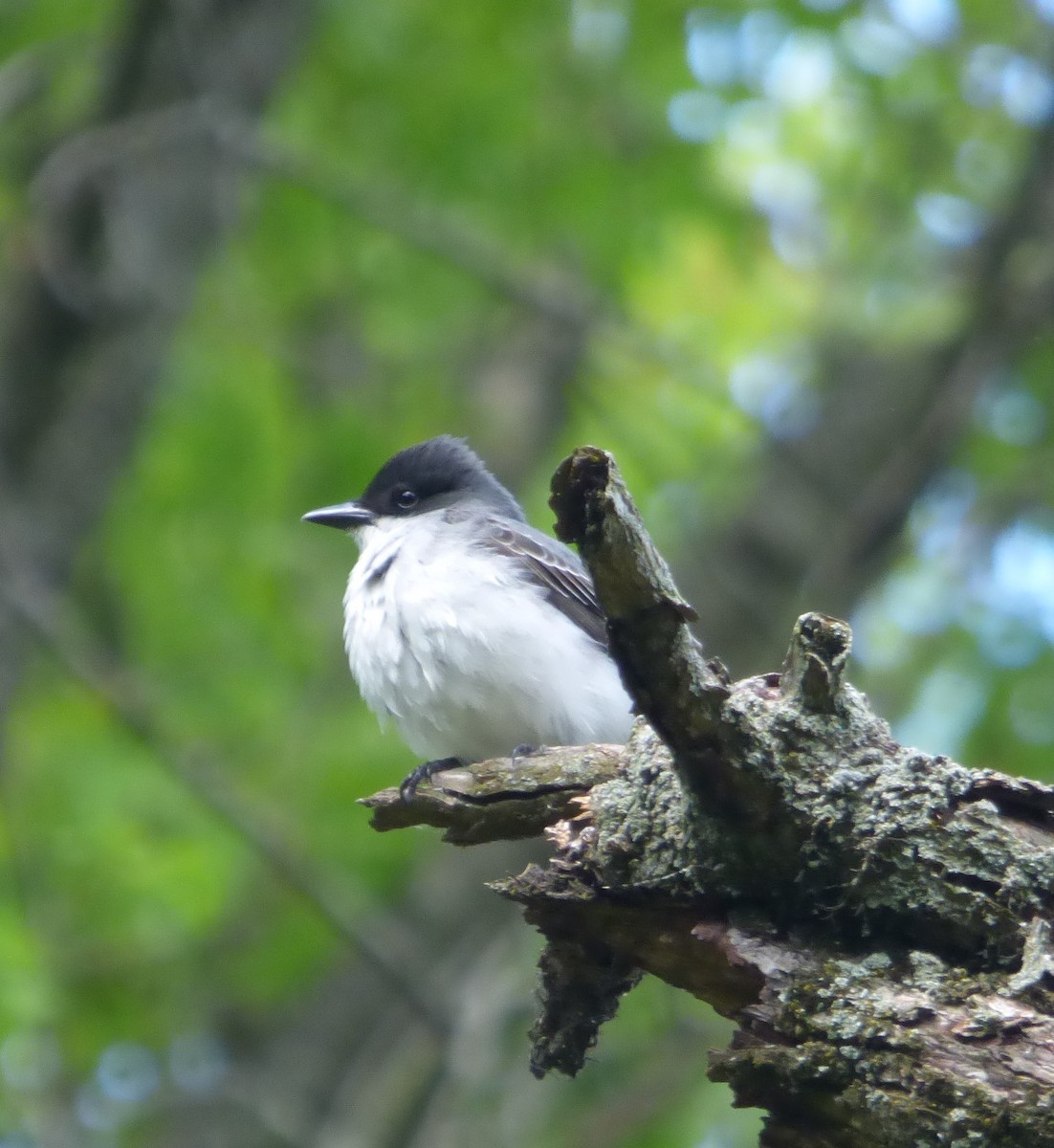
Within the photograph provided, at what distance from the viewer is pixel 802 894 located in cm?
305

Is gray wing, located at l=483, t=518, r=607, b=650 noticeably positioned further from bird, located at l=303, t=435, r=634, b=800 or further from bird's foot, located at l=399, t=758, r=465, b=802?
bird's foot, located at l=399, t=758, r=465, b=802

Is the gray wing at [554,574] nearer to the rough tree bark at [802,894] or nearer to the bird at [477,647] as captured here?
the bird at [477,647]

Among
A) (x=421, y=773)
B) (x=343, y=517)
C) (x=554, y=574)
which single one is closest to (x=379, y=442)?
(x=343, y=517)

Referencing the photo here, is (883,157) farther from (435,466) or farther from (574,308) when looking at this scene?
(435,466)

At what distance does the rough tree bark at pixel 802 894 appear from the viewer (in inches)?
109

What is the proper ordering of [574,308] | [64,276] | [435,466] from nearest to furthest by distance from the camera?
[435,466] < [64,276] < [574,308]

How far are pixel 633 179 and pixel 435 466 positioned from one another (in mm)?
2961

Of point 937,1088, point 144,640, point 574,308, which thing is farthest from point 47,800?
point 937,1088

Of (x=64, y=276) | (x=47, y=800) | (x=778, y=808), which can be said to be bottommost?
(x=778, y=808)

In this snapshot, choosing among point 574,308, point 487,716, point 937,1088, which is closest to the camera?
point 937,1088

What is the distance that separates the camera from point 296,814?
900cm

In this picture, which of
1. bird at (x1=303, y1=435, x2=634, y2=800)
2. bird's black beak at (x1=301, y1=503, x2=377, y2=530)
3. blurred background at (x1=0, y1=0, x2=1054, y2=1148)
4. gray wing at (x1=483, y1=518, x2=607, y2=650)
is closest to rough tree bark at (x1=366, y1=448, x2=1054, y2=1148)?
bird at (x1=303, y1=435, x2=634, y2=800)

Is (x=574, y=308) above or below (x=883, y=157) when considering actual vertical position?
below

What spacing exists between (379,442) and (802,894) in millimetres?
6709
